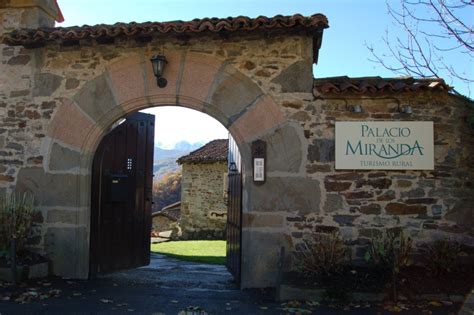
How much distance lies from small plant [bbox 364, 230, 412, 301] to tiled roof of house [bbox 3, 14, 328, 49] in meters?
2.82

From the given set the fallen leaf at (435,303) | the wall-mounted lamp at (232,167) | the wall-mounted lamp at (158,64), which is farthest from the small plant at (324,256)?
the wall-mounted lamp at (158,64)

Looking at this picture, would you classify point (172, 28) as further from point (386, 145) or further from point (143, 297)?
point (143, 297)

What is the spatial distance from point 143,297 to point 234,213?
222 cm

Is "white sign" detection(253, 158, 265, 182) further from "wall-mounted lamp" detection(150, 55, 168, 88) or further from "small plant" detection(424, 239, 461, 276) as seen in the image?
"small plant" detection(424, 239, 461, 276)

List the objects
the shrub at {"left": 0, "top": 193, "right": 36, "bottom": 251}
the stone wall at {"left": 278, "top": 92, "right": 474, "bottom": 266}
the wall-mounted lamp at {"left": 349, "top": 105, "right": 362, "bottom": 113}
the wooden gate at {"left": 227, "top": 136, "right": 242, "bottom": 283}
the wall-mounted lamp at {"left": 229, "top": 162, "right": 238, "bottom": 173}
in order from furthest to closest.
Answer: the wall-mounted lamp at {"left": 229, "top": 162, "right": 238, "bottom": 173} < the wooden gate at {"left": 227, "top": 136, "right": 242, "bottom": 283} < the shrub at {"left": 0, "top": 193, "right": 36, "bottom": 251} < the wall-mounted lamp at {"left": 349, "top": 105, "right": 362, "bottom": 113} < the stone wall at {"left": 278, "top": 92, "right": 474, "bottom": 266}

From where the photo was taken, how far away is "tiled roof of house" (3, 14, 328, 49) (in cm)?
614

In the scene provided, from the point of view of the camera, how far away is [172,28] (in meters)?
6.36

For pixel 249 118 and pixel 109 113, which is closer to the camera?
pixel 249 118

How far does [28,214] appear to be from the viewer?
6660 millimetres

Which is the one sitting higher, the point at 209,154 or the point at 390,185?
the point at 209,154

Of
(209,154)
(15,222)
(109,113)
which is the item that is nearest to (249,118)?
(109,113)

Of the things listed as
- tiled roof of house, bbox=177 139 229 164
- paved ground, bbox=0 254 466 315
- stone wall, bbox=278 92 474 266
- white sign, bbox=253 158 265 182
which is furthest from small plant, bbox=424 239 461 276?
tiled roof of house, bbox=177 139 229 164

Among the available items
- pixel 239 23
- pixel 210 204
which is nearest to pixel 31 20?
pixel 239 23

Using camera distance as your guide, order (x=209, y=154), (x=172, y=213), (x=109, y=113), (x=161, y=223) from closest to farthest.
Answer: (x=109, y=113), (x=209, y=154), (x=161, y=223), (x=172, y=213)
